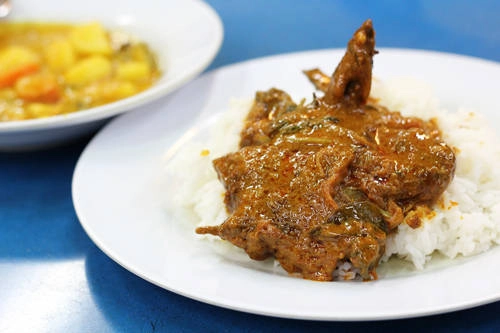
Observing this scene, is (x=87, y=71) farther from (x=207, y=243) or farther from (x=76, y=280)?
(x=207, y=243)

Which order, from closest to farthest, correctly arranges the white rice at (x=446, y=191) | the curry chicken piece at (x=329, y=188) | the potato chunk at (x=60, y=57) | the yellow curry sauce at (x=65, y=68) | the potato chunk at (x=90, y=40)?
the curry chicken piece at (x=329, y=188) < the white rice at (x=446, y=191) < the yellow curry sauce at (x=65, y=68) < the potato chunk at (x=60, y=57) < the potato chunk at (x=90, y=40)

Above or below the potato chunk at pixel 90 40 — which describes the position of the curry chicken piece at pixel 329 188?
above

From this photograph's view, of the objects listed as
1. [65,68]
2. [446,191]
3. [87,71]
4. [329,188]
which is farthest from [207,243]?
[65,68]

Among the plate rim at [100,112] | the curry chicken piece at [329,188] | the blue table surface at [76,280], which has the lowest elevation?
the blue table surface at [76,280]

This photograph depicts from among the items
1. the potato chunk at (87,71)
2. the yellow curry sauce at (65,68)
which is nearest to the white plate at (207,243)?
the yellow curry sauce at (65,68)

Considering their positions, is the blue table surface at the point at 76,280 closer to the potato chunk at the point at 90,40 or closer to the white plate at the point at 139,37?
the white plate at the point at 139,37

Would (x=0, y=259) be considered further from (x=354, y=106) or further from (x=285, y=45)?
(x=285, y=45)

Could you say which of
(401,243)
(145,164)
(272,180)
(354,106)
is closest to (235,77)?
(145,164)

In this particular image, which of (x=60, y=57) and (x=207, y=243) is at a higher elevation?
(x=207, y=243)
